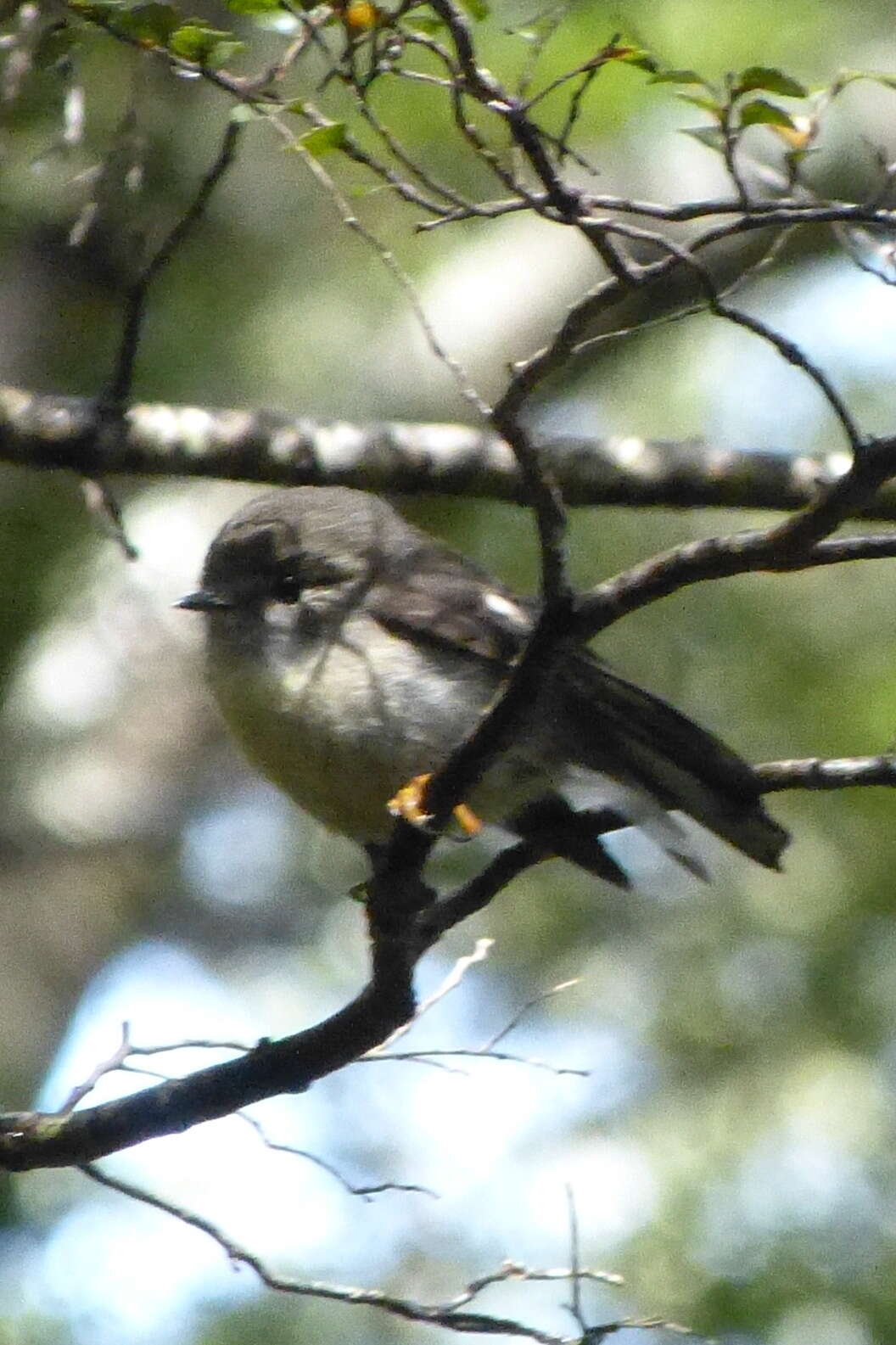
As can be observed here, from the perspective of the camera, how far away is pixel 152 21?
141 inches

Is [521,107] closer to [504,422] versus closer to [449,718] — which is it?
[504,422]

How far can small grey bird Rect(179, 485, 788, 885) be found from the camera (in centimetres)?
405

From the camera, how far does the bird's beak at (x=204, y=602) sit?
4.60 meters

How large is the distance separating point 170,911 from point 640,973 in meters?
2.63

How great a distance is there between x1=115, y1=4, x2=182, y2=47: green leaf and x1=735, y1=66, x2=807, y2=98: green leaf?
1.15 meters

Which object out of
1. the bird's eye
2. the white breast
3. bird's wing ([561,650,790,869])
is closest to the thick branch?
the bird's eye

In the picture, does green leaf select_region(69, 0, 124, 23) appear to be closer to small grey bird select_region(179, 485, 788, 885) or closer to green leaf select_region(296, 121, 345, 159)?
green leaf select_region(296, 121, 345, 159)

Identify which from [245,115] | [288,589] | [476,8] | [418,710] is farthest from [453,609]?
[476,8]

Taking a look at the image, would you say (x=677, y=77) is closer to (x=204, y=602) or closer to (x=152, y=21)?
(x=152, y=21)

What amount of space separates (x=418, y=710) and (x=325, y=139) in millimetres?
1373

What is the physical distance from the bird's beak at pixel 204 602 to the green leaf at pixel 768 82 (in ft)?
6.29

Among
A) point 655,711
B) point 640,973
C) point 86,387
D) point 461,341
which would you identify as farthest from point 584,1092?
point 655,711

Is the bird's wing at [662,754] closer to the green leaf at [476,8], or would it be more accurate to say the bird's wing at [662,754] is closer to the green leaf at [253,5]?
the green leaf at [476,8]

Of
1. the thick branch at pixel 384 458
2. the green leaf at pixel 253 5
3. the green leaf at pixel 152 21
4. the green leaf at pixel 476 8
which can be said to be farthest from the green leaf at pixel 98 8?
the thick branch at pixel 384 458
